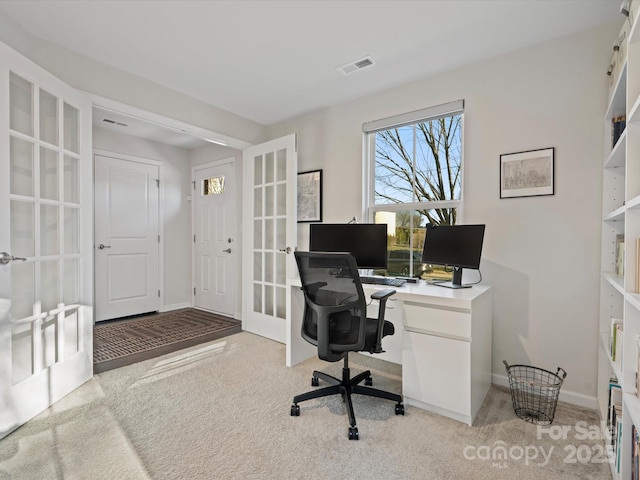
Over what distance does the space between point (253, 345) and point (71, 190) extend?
207 cm

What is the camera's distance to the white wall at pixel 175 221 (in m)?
4.70

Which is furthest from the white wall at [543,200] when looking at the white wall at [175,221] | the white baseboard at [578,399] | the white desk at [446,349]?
the white wall at [175,221]

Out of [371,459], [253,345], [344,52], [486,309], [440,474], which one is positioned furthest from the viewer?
[253,345]

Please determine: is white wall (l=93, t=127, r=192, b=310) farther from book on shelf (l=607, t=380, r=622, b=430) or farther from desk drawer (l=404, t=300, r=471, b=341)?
book on shelf (l=607, t=380, r=622, b=430)

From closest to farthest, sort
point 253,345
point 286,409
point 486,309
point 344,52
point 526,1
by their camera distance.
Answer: point 526,1 < point 286,409 < point 486,309 < point 344,52 < point 253,345

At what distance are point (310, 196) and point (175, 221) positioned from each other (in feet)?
8.09

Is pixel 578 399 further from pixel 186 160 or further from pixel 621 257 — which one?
pixel 186 160

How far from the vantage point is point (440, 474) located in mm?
1518

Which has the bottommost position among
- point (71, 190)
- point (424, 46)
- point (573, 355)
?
point (573, 355)

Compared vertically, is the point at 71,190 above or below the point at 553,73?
below

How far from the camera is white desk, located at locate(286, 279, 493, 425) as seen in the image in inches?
75.5

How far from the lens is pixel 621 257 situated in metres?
1.84

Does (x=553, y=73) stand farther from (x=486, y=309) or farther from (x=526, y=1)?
(x=486, y=309)

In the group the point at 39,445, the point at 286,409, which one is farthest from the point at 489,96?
the point at 39,445
